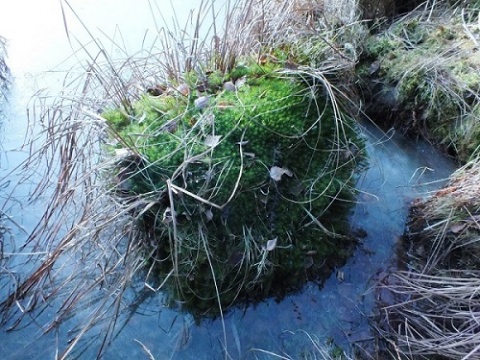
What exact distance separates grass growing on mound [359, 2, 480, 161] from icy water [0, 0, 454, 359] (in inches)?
4.1

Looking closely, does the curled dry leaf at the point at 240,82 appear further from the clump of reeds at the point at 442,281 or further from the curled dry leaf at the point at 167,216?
the clump of reeds at the point at 442,281

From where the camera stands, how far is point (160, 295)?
5.26ft

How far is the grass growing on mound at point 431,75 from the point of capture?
6.05ft

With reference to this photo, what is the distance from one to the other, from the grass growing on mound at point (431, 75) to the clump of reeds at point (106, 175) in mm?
336

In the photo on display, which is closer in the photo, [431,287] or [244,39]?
[431,287]

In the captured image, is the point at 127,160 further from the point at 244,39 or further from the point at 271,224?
the point at 244,39

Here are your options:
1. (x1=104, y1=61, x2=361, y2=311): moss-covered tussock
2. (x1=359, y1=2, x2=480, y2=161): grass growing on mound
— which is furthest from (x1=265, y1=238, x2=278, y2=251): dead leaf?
(x1=359, y1=2, x2=480, y2=161): grass growing on mound

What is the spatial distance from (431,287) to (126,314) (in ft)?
3.36

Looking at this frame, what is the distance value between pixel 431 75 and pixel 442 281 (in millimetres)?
848

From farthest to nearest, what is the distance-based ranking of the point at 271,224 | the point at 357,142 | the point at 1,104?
the point at 1,104, the point at 357,142, the point at 271,224

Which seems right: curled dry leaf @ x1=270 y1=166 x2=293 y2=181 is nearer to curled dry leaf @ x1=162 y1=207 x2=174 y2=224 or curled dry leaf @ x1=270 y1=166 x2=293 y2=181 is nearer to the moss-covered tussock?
the moss-covered tussock

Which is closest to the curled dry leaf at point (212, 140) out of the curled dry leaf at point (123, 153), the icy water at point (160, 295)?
the curled dry leaf at point (123, 153)

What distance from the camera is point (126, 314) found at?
1.58m

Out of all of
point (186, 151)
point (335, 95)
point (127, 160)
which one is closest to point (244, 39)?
point (335, 95)
